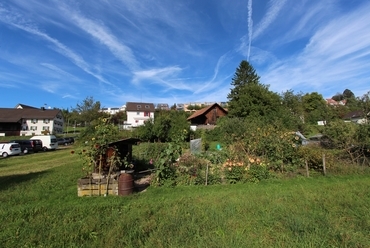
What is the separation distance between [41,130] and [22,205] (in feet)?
199

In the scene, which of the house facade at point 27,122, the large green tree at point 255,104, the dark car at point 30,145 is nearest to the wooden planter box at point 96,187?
the dark car at point 30,145

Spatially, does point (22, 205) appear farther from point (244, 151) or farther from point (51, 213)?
point (244, 151)

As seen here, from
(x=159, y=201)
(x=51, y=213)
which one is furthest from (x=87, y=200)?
(x=159, y=201)

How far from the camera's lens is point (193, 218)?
184 inches

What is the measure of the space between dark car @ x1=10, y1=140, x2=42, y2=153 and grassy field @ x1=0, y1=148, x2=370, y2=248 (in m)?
22.3

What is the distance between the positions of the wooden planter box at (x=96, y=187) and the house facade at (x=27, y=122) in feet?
176

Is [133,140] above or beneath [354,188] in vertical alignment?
above

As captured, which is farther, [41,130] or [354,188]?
[41,130]

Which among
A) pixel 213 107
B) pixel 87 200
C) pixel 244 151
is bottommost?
pixel 87 200

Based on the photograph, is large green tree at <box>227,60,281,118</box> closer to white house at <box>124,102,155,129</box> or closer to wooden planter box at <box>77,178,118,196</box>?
wooden planter box at <box>77,178,118,196</box>

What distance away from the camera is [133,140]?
11.2 meters

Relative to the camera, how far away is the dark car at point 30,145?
25459 mm

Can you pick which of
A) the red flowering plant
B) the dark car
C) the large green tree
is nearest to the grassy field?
the red flowering plant

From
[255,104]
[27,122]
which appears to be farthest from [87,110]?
[255,104]
